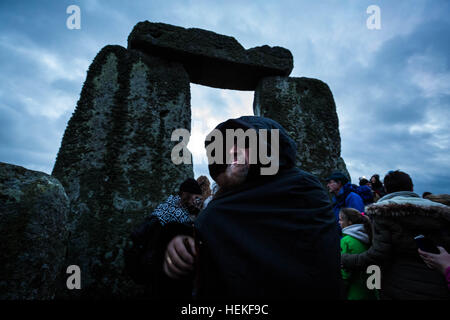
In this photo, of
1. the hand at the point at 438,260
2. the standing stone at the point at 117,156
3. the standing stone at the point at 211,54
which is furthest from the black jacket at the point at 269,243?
the standing stone at the point at 211,54

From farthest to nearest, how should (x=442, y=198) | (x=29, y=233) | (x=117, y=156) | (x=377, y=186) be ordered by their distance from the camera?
(x=377, y=186), (x=117, y=156), (x=442, y=198), (x=29, y=233)

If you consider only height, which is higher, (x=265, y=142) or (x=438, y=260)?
(x=265, y=142)

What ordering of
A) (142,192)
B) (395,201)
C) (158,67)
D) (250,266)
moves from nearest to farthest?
(250,266), (395,201), (142,192), (158,67)

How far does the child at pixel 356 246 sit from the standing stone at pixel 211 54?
2.43 m

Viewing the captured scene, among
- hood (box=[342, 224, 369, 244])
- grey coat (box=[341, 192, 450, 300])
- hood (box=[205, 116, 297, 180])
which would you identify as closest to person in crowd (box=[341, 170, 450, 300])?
grey coat (box=[341, 192, 450, 300])

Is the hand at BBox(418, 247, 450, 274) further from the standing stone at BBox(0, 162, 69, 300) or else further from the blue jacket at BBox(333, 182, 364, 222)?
the standing stone at BBox(0, 162, 69, 300)

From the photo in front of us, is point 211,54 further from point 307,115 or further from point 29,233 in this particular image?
point 29,233

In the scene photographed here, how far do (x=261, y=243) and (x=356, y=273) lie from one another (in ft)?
5.47

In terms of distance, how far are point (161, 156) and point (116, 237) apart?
103cm

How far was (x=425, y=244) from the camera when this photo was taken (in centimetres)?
151

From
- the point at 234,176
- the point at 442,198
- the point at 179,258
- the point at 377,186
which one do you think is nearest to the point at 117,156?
the point at 234,176
